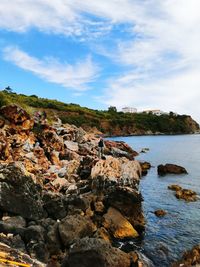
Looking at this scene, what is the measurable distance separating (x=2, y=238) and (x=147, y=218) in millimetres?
16140

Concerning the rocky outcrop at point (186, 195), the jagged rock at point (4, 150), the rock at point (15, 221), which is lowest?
the rocky outcrop at point (186, 195)

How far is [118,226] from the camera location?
26.5 m

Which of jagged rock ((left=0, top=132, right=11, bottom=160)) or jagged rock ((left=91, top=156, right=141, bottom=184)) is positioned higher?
jagged rock ((left=0, top=132, right=11, bottom=160))

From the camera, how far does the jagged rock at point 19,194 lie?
2406 cm

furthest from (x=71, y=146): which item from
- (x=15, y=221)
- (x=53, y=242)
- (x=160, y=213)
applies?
(x=53, y=242)

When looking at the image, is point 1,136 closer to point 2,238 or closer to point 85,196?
point 85,196

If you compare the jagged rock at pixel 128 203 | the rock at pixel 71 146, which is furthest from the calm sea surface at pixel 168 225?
the rock at pixel 71 146

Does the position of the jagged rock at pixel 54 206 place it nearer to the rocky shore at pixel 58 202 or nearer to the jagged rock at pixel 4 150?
the rocky shore at pixel 58 202

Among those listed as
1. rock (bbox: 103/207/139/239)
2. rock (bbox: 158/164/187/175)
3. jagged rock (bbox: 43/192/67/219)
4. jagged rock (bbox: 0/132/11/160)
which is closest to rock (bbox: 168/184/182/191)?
rock (bbox: 158/164/187/175)

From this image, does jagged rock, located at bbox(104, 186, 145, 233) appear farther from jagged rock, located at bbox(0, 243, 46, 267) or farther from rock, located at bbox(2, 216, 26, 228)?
jagged rock, located at bbox(0, 243, 46, 267)

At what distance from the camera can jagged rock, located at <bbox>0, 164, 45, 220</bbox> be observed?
2406 centimetres

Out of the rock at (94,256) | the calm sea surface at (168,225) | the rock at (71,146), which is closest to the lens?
the rock at (94,256)

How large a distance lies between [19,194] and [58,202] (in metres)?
3.23

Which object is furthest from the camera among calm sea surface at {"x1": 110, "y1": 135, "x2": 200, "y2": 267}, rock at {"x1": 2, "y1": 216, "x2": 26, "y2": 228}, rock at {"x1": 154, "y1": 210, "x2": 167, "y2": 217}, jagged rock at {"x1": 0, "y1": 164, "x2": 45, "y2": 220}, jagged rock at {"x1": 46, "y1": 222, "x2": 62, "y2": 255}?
rock at {"x1": 154, "y1": 210, "x2": 167, "y2": 217}
